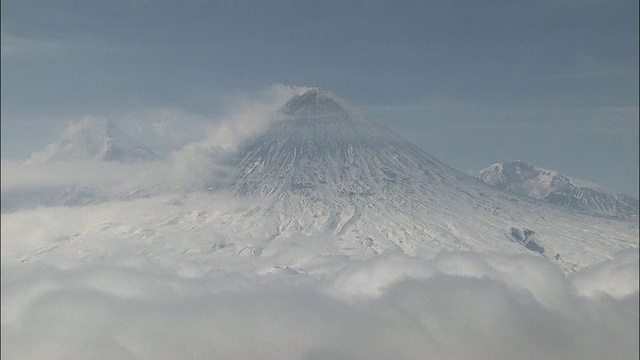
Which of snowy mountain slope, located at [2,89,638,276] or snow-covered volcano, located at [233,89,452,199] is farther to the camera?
snow-covered volcano, located at [233,89,452,199]

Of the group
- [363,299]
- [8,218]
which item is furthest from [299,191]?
[8,218]

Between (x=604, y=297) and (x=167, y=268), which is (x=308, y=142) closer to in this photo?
(x=167, y=268)

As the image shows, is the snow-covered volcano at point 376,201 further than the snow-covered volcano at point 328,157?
No

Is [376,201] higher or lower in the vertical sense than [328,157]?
lower

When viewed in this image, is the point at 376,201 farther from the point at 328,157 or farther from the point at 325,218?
the point at 328,157

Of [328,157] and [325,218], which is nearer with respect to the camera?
[325,218]

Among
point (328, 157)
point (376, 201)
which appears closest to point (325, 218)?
point (376, 201)

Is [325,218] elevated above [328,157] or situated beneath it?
situated beneath

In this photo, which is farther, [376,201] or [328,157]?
[328,157]
